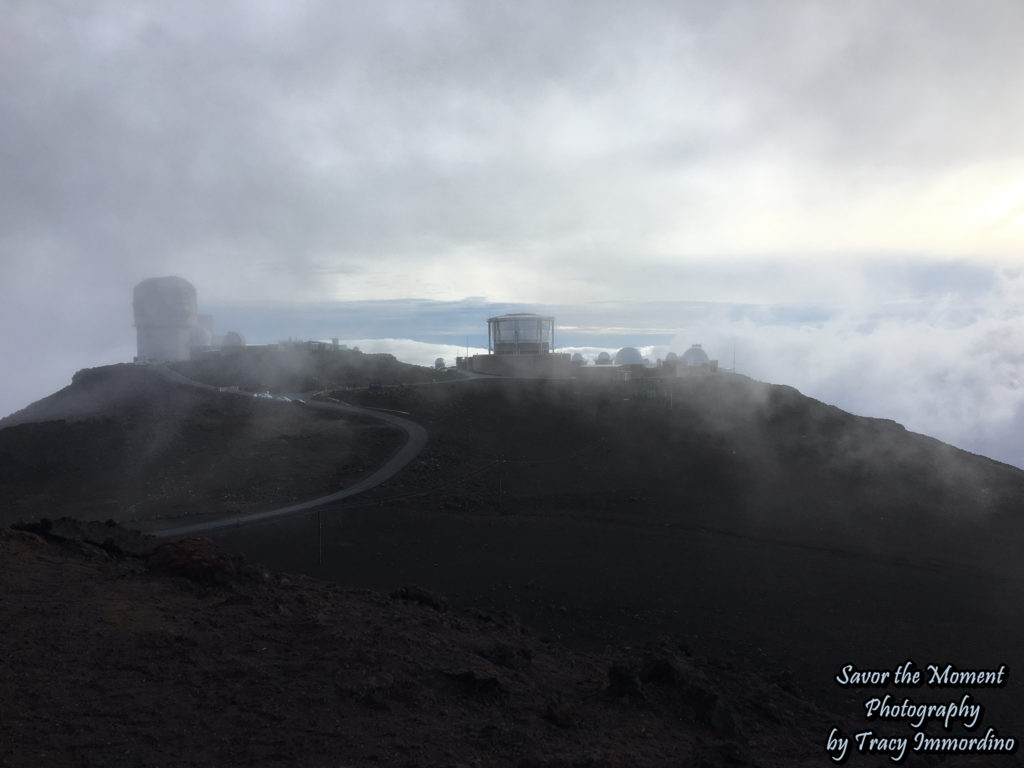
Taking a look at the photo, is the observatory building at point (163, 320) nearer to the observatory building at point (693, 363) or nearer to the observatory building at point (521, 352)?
the observatory building at point (521, 352)

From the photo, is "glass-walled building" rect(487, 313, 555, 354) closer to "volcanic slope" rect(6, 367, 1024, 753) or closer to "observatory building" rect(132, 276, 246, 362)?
"volcanic slope" rect(6, 367, 1024, 753)

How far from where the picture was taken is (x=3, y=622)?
24.6 ft

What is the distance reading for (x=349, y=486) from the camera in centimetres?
2386

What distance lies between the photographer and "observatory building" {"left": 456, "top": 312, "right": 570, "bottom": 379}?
142ft

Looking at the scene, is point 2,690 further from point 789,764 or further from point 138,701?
point 789,764

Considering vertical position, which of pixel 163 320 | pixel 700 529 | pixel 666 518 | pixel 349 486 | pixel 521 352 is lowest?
pixel 700 529

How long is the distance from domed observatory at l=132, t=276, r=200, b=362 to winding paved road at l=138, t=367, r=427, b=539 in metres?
18.0

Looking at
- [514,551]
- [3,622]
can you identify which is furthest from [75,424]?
[3,622]

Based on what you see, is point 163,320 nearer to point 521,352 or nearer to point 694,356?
point 521,352

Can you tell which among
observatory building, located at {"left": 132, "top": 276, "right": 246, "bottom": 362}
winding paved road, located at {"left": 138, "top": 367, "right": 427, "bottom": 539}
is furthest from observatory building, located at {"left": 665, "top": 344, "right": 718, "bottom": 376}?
observatory building, located at {"left": 132, "top": 276, "right": 246, "bottom": 362}

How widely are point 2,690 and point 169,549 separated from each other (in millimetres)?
4670

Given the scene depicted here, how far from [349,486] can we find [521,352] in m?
23.9

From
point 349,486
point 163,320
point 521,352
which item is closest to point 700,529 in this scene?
point 349,486

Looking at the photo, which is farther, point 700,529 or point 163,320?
point 163,320
